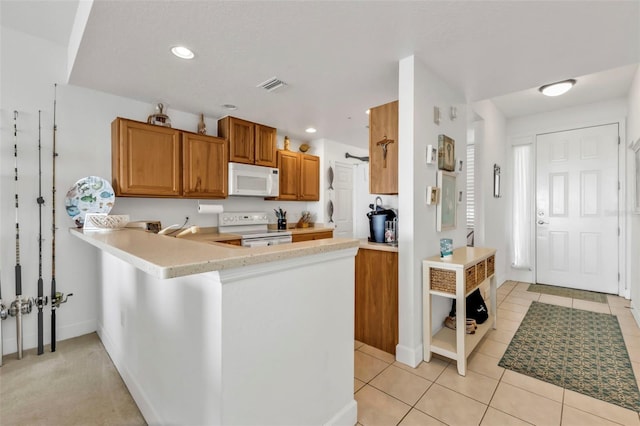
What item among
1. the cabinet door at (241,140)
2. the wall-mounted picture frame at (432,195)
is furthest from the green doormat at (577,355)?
the cabinet door at (241,140)

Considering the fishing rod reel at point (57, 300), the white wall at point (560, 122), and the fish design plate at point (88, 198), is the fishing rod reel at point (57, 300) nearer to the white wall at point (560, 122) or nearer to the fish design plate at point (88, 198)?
the fish design plate at point (88, 198)

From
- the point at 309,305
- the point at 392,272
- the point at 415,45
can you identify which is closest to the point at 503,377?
the point at 392,272

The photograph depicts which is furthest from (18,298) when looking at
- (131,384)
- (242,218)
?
(242,218)

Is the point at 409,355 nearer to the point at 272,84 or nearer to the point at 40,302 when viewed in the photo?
the point at 272,84

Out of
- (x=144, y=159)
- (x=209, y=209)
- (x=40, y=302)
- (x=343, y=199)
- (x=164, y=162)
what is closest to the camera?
A: (x=40, y=302)

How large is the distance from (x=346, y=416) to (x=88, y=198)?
2.71m

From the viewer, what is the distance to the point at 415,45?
6.46 feet

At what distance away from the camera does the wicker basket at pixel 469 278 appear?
6.56ft

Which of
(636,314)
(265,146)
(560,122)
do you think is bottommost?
(636,314)

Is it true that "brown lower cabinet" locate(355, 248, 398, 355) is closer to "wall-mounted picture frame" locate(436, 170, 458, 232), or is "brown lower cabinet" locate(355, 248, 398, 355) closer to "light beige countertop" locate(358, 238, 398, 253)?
"light beige countertop" locate(358, 238, 398, 253)

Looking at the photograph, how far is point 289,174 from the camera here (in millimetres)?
4254

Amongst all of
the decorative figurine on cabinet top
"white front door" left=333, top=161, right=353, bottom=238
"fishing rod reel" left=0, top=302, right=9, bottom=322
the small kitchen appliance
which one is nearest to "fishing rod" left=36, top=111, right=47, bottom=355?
"fishing rod reel" left=0, top=302, right=9, bottom=322

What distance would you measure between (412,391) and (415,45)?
7.52ft

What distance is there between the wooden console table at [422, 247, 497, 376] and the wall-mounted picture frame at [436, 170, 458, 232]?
296 mm
